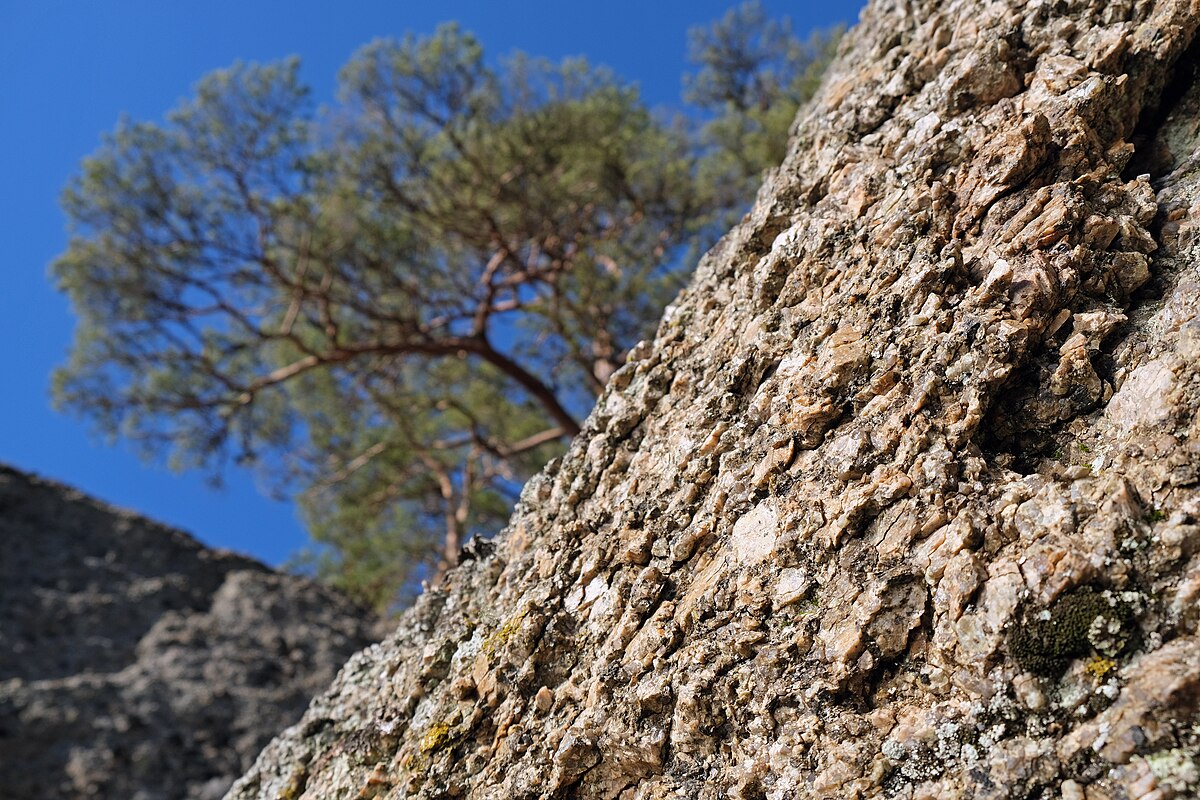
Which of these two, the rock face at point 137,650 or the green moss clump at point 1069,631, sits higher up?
the rock face at point 137,650

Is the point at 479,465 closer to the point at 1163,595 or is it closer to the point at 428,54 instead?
the point at 428,54

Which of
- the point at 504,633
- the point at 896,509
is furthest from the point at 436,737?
the point at 896,509

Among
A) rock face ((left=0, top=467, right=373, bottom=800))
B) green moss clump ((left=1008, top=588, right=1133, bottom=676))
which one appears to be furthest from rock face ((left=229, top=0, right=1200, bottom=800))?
rock face ((left=0, top=467, right=373, bottom=800))

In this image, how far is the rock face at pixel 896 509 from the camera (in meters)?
2.42

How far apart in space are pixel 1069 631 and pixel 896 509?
72 centimetres

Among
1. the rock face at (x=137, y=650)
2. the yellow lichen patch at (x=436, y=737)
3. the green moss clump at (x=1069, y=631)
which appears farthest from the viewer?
the rock face at (x=137, y=650)

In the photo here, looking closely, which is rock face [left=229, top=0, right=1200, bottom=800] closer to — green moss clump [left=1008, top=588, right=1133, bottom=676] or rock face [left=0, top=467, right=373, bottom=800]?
green moss clump [left=1008, top=588, right=1133, bottom=676]

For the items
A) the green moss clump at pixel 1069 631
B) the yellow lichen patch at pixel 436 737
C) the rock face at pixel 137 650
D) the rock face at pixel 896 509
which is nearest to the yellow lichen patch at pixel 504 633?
the rock face at pixel 896 509

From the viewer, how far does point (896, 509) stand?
299 cm

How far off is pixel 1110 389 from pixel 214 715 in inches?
399

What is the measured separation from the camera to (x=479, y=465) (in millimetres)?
13852

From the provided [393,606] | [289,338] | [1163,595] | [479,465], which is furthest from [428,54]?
[1163,595]

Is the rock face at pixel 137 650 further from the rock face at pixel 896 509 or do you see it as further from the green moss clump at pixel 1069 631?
the green moss clump at pixel 1069 631

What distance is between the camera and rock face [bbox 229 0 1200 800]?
2.42m
